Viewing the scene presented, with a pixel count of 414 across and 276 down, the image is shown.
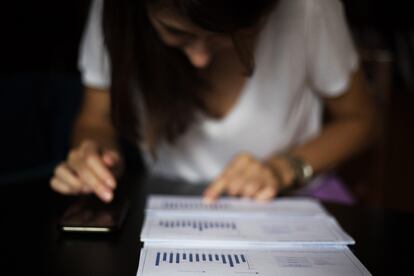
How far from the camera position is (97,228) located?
22.6 inches

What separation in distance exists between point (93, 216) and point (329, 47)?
22.9 inches

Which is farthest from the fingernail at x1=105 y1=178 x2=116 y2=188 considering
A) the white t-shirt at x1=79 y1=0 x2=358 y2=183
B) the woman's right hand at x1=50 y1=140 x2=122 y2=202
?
the white t-shirt at x1=79 y1=0 x2=358 y2=183

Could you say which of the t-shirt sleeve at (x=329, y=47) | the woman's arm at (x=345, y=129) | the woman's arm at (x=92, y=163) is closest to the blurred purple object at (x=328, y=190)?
the woman's arm at (x=345, y=129)

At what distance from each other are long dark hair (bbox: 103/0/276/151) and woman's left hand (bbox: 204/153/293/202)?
0.53 ft

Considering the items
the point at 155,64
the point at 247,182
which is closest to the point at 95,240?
the point at 247,182

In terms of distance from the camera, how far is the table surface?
49cm

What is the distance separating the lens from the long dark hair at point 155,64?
574 millimetres

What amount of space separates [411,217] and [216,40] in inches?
15.2

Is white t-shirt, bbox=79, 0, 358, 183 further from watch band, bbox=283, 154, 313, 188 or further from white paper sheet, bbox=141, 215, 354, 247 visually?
white paper sheet, bbox=141, 215, 354, 247

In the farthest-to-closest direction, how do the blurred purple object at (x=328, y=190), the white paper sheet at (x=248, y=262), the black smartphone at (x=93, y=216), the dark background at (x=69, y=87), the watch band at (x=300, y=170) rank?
1. the dark background at (x=69, y=87)
2. the blurred purple object at (x=328, y=190)
3. the watch band at (x=300, y=170)
4. the black smartphone at (x=93, y=216)
5. the white paper sheet at (x=248, y=262)

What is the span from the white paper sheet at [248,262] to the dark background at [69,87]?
18.1 inches

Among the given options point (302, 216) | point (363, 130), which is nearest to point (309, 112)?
point (363, 130)

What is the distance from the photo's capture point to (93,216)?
60 centimetres

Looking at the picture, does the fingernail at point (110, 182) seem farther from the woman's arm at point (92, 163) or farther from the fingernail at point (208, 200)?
the fingernail at point (208, 200)
